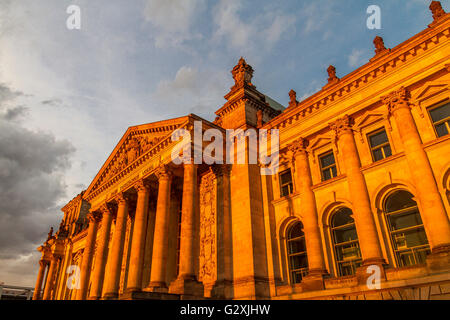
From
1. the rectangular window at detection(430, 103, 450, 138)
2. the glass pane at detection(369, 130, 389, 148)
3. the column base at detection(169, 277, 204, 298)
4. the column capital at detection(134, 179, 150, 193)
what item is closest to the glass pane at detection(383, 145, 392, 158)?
Answer: the glass pane at detection(369, 130, 389, 148)

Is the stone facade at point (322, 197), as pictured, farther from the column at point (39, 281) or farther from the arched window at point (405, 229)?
the column at point (39, 281)

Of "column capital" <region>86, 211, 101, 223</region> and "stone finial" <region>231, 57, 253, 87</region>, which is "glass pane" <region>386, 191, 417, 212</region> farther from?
"column capital" <region>86, 211, 101, 223</region>

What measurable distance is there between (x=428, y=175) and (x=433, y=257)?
3663mm

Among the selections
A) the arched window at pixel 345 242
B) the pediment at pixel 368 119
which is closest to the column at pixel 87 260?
the arched window at pixel 345 242

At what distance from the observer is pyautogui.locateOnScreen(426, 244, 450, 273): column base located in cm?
1273

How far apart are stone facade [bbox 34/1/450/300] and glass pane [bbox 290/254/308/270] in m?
0.07

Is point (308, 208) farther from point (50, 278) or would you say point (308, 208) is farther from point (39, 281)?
point (39, 281)

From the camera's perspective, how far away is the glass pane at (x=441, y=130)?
604 inches

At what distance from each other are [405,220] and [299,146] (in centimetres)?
750

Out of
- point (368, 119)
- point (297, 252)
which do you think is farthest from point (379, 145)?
point (297, 252)

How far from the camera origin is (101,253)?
26891mm

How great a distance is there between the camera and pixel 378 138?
17859 mm
